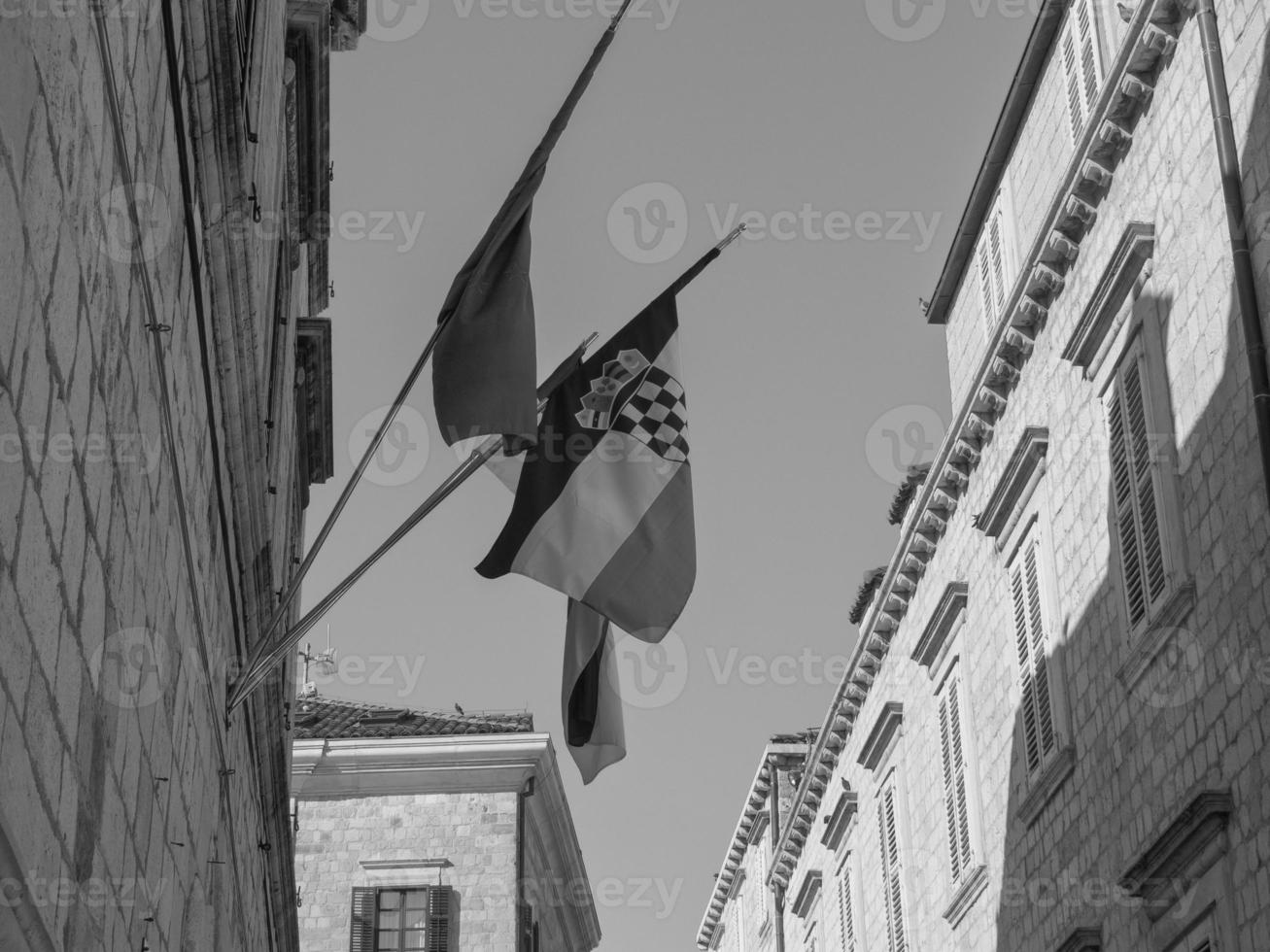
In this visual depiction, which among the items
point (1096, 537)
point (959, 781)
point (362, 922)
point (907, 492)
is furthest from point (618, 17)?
point (362, 922)

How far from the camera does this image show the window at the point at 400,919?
112 feet

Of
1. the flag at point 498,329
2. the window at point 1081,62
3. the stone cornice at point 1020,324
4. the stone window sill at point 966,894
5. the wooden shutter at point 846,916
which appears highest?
the window at point 1081,62

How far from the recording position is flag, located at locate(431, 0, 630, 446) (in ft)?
31.0

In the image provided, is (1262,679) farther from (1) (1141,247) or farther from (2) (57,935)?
(2) (57,935)

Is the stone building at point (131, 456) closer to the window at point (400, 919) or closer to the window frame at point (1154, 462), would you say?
the window frame at point (1154, 462)

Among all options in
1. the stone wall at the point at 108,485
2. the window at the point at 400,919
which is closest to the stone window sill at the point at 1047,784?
the stone wall at the point at 108,485

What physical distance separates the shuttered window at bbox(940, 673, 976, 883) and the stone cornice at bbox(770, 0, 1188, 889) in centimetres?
178

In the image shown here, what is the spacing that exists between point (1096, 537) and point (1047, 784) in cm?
239

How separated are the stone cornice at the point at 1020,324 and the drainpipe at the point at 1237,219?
843 mm

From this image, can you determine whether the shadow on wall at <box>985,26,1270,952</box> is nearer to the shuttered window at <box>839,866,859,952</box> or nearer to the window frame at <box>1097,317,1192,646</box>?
the window frame at <box>1097,317,1192,646</box>

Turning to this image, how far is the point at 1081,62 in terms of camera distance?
16.3m

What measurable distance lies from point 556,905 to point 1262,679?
109 feet

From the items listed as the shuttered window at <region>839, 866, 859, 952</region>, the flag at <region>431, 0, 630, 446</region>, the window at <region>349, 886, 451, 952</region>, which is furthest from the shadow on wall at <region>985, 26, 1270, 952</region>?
the window at <region>349, 886, 451, 952</region>

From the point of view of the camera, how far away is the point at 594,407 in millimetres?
11477
